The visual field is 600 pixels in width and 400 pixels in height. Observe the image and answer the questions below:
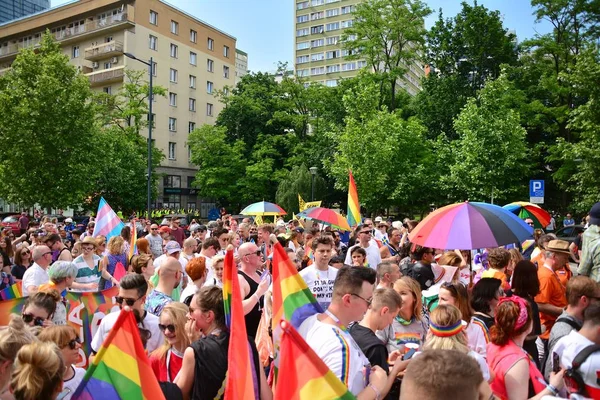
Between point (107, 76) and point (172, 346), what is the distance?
5398 cm

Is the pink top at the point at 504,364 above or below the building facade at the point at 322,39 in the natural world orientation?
below

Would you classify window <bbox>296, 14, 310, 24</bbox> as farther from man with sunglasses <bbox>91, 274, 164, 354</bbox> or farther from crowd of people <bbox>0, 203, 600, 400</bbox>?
man with sunglasses <bbox>91, 274, 164, 354</bbox>

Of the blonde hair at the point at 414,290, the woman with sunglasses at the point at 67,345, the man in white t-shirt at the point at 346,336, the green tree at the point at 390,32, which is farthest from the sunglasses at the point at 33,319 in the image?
the green tree at the point at 390,32

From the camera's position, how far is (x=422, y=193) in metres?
34.7

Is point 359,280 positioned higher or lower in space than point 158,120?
lower

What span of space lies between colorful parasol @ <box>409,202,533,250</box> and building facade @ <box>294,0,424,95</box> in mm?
75587

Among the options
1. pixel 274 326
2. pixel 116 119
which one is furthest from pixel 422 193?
pixel 274 326

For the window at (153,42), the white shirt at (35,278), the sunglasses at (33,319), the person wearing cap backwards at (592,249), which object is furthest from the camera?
the window at (153,42)

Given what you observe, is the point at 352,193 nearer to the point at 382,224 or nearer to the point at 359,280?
the point at 382,224

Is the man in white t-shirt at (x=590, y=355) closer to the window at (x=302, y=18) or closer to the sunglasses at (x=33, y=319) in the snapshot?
the sunglasses at (x=33, y=319)

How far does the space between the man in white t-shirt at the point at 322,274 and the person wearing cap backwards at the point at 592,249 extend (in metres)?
3.05

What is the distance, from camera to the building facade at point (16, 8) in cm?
15491

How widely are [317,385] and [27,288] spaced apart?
5753 millimetres

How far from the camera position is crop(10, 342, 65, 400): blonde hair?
2.75 metres
